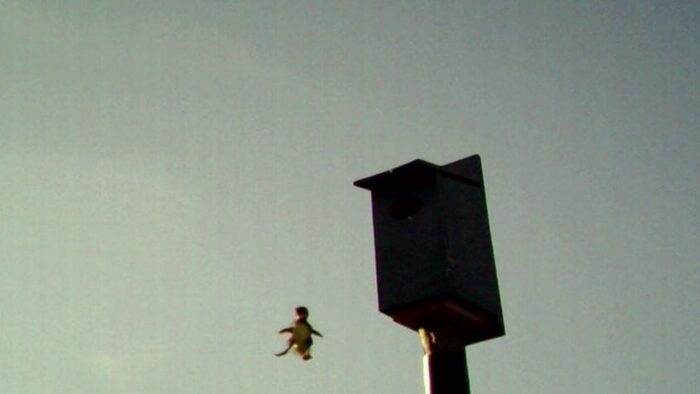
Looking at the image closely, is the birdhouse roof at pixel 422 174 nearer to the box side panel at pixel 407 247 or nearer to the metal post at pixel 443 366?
the box side panel at pixel 407 247

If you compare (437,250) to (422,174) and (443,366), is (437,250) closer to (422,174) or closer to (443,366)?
(422,174)

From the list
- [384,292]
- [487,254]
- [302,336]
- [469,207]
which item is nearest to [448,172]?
[469,207]

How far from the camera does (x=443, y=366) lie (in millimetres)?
4363

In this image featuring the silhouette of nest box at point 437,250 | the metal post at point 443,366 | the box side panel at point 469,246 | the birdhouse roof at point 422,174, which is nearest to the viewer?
the metal post at point 443,366

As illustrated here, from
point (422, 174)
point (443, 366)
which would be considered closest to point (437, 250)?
point (422, 174)

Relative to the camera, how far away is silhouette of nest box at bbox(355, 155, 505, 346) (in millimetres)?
4723

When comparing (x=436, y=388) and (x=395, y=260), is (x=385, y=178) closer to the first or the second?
(x=395, y=260)

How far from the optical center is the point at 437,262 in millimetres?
4996

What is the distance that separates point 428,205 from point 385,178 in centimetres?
50

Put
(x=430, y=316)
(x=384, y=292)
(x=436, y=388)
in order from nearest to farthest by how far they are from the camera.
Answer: (x=436, y=388) → (x=430, y=316) → (x=384, y=292)

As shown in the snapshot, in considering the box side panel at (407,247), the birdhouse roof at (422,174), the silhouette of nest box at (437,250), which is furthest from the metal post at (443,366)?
the birdhouse roof at (422,174)

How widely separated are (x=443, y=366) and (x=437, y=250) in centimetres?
93

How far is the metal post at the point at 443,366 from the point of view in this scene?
4270mm

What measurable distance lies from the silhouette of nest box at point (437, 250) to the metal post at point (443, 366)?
0.27ft
